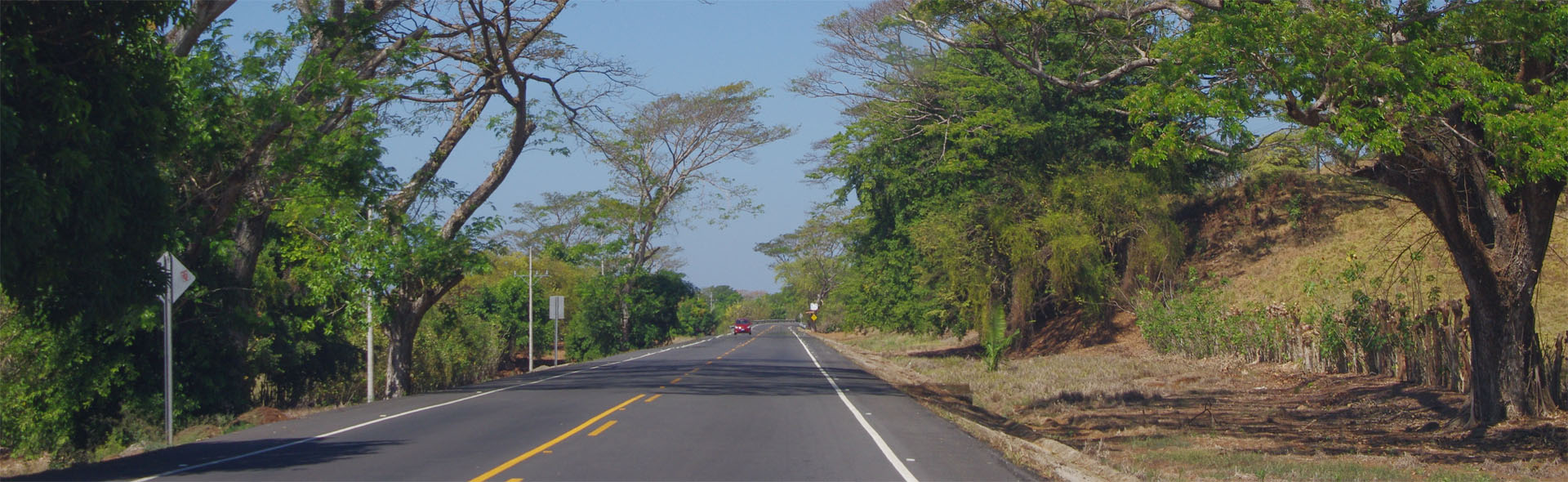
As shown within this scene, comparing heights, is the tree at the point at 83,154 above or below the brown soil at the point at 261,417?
above

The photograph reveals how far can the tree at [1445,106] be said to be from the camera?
11336 mm

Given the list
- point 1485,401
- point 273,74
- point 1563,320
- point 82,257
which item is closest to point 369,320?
point 273,74

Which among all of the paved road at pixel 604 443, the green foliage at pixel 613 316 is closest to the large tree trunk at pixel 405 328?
the paved road at pixel 604 443

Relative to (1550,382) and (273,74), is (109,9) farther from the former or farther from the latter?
(1550,382)

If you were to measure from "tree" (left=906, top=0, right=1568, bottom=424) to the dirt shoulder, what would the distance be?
142 centimetres

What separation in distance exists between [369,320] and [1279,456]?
65.8ft

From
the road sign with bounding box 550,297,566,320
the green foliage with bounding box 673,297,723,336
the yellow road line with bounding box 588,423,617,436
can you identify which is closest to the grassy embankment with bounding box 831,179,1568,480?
→ the yellow road line with bounding box 588,423,617,436

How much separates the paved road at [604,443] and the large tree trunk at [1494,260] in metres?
6.44

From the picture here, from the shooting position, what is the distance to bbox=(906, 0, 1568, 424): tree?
1134cm

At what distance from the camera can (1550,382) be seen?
13.5m

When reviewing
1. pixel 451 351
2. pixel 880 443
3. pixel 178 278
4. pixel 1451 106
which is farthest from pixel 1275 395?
pixel 451 351

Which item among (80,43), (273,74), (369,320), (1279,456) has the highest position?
(273,74)

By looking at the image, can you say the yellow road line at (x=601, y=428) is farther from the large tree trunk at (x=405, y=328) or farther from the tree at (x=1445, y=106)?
the large tree trunk at (x=405, y=328)

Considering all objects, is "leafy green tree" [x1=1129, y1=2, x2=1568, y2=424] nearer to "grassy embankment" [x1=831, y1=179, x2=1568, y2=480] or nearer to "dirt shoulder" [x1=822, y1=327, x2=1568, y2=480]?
"grassy embankment" [x1=831, y1=179, x2=1568, y2=480]
